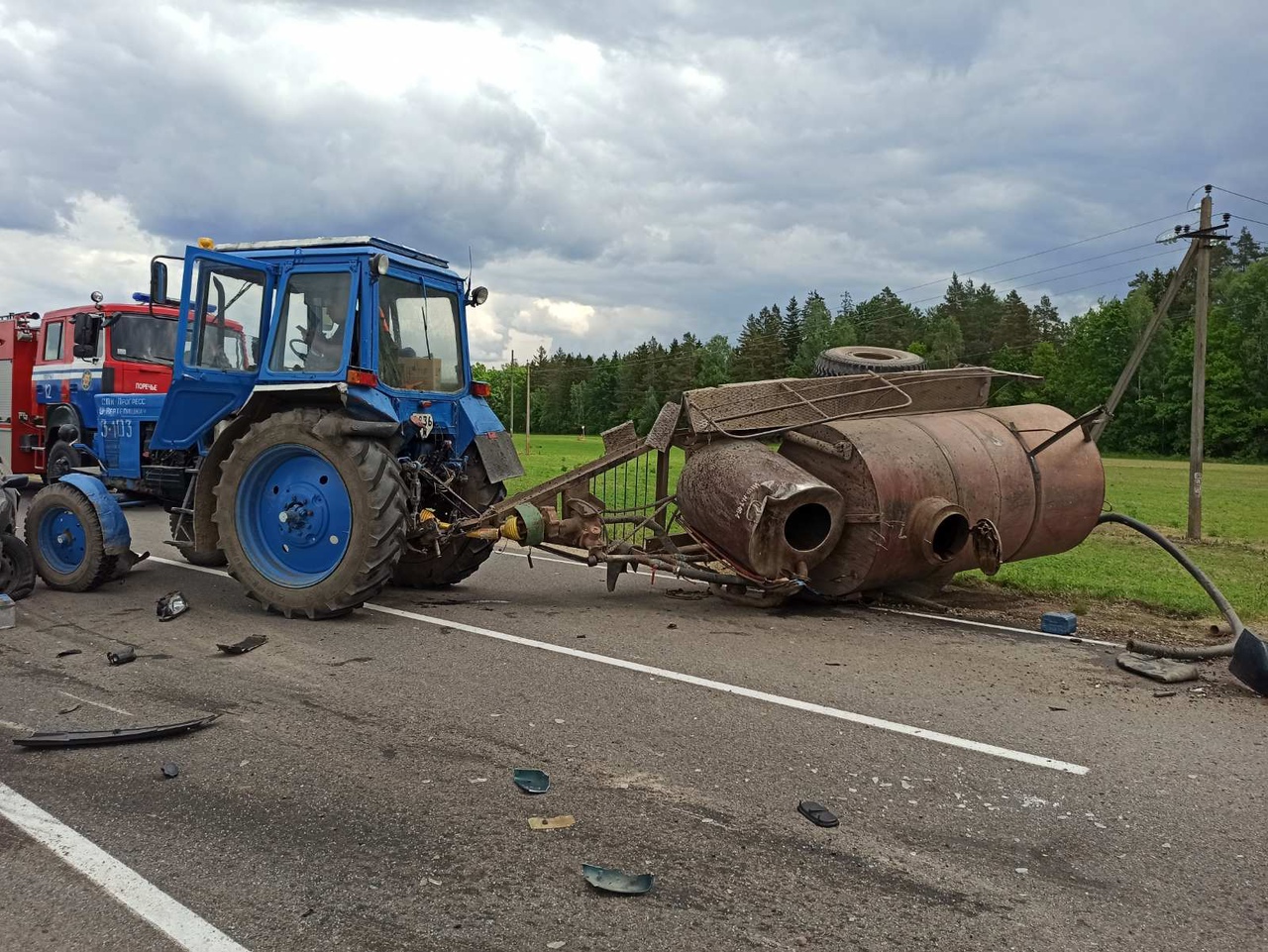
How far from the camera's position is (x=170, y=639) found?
5.91m

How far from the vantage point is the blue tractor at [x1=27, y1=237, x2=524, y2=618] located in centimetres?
643

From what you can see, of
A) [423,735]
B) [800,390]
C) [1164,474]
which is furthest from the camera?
[1164,474]

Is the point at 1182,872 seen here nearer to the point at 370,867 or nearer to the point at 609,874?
the point at 609,874

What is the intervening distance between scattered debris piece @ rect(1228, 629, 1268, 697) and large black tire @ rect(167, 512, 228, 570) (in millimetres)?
6934

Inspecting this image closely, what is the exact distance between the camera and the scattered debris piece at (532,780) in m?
3.62

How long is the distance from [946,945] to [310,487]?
5253 millimetres

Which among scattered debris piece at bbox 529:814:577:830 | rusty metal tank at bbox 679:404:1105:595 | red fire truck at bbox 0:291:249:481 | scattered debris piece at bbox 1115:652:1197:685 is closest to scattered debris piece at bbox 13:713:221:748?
scattered debris piece at bbox 529:814:577:830

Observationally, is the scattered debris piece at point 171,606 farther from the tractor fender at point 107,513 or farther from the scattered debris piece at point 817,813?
the scattered debris piece at point 817,813

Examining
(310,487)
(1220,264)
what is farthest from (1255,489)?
(1220,264)

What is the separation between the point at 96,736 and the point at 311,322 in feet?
11.9

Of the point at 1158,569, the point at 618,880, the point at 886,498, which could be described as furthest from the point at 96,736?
the point at 1158,569

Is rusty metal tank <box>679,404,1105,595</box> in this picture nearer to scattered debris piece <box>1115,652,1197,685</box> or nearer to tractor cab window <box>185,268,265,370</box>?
scattered debris piece <box>1115,652,1197,685</box>

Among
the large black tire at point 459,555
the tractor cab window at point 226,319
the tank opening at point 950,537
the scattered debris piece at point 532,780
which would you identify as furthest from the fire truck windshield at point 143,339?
the scattered debris piece at point 532,780

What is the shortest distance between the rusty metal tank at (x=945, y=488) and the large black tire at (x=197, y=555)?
14.9ft
